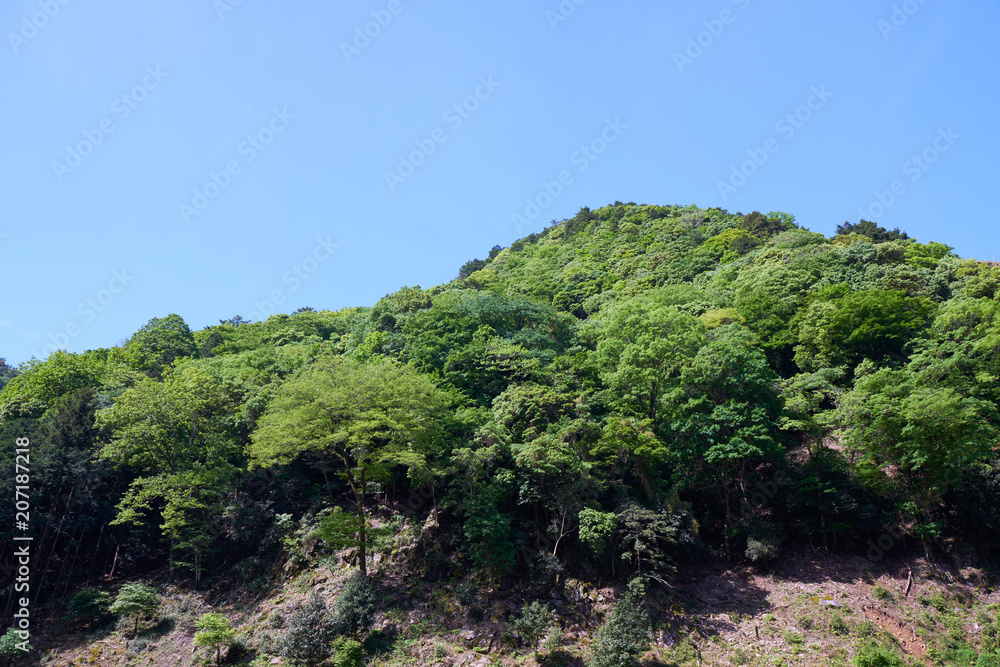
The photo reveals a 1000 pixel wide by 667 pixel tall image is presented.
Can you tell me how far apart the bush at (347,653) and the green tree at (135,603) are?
932 cm

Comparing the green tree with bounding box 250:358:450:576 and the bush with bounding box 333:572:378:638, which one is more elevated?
the green tree with bounding box 250:358:450:576

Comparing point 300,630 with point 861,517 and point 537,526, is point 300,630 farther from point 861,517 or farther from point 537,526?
point 861,517

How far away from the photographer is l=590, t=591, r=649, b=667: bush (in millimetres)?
16016

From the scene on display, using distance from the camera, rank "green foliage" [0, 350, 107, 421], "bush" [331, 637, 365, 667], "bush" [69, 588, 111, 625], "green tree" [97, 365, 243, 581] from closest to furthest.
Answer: "bush" [331, 637, 365, 667]
"bush" [69, 588, 111, 625]
"green tree" [97, 365, 243, 581]
"green foliage" [0, 350, 107, 421]

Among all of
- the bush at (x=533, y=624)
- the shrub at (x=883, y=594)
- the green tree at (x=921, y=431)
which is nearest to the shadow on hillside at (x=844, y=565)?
the shrub at (x=883, y=594)

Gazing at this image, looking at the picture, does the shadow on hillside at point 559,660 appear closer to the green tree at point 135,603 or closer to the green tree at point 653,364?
the green tree at point 653,364

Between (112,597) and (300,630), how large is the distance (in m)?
10.5

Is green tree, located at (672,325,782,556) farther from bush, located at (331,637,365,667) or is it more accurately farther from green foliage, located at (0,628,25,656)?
green foliage, located at (0,628,25,656)

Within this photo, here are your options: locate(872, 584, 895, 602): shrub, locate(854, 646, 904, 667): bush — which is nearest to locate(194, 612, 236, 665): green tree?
locate(854, 646, 904, 667): bush

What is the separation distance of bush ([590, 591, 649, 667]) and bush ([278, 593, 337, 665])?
9295 millimetres

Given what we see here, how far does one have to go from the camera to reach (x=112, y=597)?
2170 cm

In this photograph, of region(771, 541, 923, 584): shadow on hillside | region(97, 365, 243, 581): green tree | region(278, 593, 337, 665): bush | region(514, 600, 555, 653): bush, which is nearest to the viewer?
region(278, 593, 337, 665): bush

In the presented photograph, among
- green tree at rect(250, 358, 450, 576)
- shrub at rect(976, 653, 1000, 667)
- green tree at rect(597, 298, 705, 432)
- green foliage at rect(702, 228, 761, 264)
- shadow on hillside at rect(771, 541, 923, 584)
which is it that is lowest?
shrub at rect(976, 653, 1000, 667)

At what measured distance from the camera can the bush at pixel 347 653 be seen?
16.9 meters
